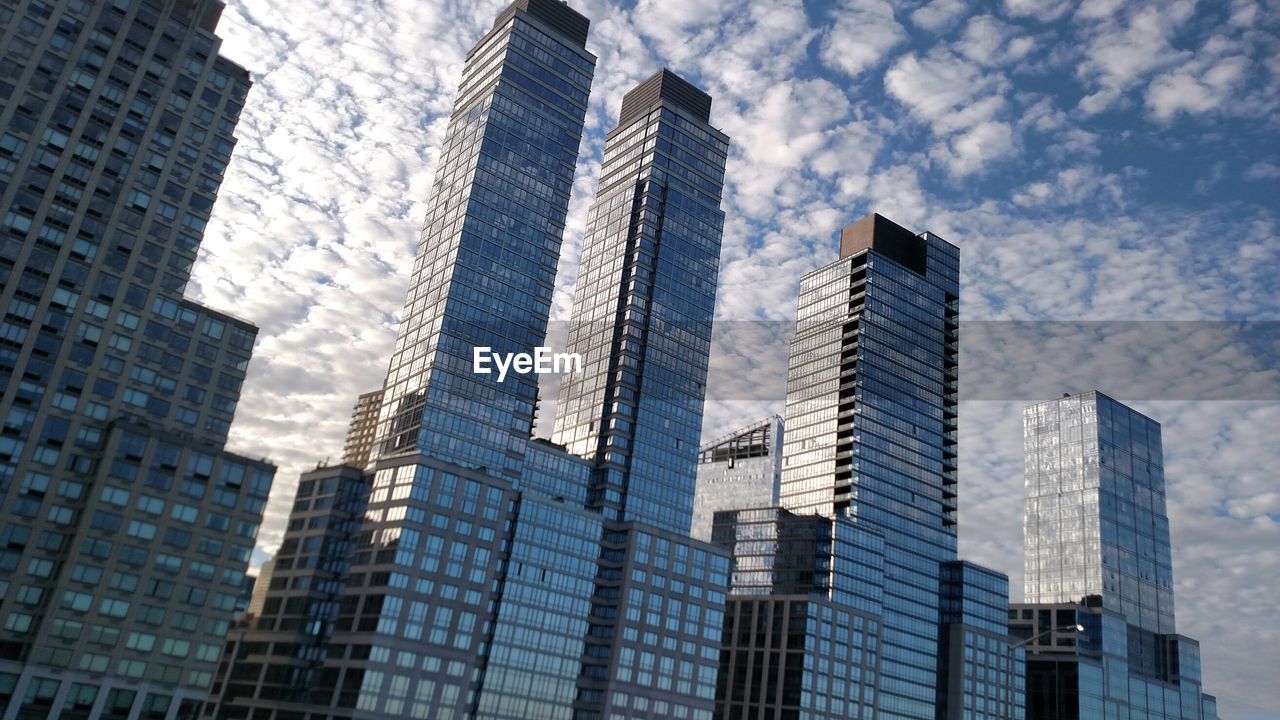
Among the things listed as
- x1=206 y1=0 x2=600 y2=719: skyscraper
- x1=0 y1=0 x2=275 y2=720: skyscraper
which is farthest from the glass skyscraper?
x1=0 y1=0 x2=275 y2=720: skyscraper

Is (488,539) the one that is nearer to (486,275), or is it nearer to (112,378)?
(486,275)

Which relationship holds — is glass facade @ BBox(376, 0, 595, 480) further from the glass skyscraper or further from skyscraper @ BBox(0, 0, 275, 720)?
skyscraper @ BBox(0, 0, 275, 720)

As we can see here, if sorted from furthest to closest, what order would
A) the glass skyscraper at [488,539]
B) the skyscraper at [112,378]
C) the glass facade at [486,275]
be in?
1. the glass facade at [486,275]
2. the glass skyscraper at [488,539]
3. the skyscraper at [112,378]

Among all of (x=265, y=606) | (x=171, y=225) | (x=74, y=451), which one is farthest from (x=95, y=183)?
(x=265, y=606)

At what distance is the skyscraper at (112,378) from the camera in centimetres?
12394

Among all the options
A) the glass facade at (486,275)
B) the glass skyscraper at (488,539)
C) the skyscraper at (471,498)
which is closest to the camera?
the skyscraper at (471,498)

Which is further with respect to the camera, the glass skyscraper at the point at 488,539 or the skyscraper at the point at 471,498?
the glass skyscraper at the point at 488,539

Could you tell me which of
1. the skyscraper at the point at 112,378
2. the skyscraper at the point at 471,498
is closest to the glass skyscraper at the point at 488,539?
the skyscraper at the point at 471,498

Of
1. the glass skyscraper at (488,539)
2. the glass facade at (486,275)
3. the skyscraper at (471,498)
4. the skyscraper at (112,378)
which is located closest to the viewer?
the skyscraper at (112,378)

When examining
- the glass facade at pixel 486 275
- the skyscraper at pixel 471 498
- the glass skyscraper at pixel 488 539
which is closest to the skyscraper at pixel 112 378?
the skyscraper at pixel 471 498

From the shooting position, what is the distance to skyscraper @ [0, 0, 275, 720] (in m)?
124

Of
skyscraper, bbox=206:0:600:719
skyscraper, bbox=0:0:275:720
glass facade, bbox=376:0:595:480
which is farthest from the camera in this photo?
glass facade, bbox=376:0:595:480

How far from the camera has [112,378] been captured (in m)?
134

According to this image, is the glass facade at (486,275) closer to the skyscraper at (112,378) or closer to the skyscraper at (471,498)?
the skyscraper at (471,498)
